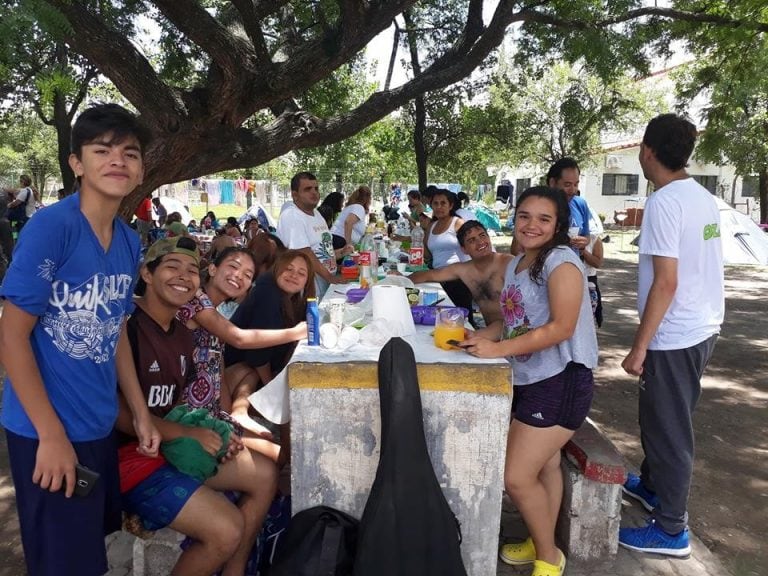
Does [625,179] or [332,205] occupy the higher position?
[625,179]

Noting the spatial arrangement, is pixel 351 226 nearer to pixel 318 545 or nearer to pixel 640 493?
pixel 640 493

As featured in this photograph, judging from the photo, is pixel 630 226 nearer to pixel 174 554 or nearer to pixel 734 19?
pixel 734 19

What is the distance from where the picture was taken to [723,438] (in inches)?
175

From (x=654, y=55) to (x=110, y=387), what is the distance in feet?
28.4

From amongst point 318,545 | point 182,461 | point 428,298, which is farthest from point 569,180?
point 182,461

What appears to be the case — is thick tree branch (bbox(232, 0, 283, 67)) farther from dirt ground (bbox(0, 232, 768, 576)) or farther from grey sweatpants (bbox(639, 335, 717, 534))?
grey sweatpants (bbox(639, 335, 717, 534))

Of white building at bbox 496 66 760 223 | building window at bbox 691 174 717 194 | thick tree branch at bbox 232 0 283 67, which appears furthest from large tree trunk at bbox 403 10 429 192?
building window at bbox 691 174 717 194

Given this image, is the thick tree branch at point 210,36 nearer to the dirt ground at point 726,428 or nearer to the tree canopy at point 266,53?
the tree canopy at point 266,53

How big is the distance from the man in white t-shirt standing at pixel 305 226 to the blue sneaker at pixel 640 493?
2778mm

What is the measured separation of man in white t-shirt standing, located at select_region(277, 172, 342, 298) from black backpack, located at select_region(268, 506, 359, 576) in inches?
116

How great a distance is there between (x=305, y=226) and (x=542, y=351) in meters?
3.26

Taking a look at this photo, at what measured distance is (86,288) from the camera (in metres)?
1.77

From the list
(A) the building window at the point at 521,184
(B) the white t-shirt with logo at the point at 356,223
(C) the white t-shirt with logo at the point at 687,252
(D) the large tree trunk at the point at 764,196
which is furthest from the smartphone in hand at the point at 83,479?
(A) the building window at the point at 521,184

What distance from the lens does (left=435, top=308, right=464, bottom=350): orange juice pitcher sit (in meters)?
2.54
